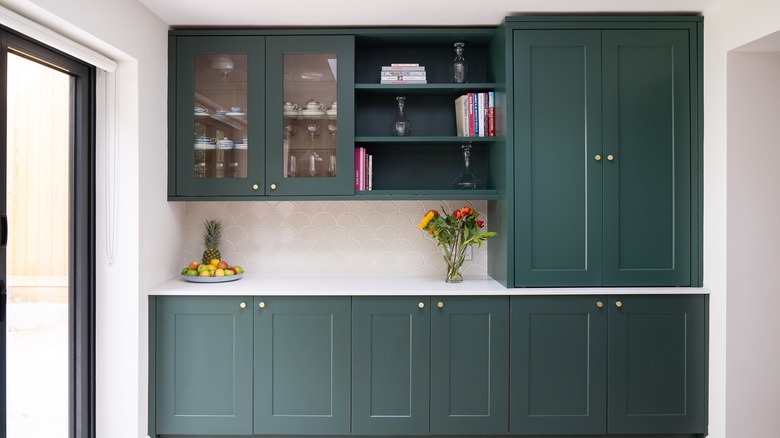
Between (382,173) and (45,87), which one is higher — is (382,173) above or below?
below

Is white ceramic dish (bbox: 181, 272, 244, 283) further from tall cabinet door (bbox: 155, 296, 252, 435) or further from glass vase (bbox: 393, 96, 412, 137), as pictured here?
glass vase (bbox: 393, 96, 412, 137)

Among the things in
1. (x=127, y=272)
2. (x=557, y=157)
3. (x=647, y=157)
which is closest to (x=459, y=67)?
(x=557, y=157)

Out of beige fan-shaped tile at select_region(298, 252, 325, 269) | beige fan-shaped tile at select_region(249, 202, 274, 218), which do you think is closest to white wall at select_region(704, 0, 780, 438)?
beige fan-shaped tile at select_region(298, 252, 325, 269)

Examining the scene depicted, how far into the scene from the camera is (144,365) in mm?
2785

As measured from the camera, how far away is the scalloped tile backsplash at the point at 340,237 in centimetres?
339

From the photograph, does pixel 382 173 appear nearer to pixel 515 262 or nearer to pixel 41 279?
pixel 515 262

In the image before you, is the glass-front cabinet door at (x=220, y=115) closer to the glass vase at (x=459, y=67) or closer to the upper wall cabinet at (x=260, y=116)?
the upper wall cabinet at (x=260, y=116)

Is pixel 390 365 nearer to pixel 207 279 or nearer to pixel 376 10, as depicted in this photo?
pixel 207 279

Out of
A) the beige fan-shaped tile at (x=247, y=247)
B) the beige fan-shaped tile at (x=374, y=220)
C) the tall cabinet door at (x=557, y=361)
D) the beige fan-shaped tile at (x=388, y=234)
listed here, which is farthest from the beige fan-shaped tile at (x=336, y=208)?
the tall cabinet door at (x=557, y=361)

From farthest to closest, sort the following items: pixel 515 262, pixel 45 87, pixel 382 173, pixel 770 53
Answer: pixel 382 173 < pixel 515 262 < pixel 770 53 < pixel 45 87

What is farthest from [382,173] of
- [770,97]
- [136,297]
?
[770,97]

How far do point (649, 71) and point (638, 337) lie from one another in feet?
4.56

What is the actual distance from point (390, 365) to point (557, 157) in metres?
1.39

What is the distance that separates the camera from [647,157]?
113 inches
